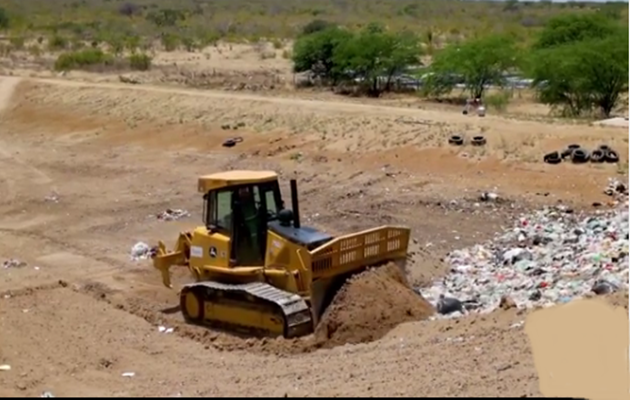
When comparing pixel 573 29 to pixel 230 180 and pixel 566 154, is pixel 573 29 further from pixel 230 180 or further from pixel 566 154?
pixel 230 180

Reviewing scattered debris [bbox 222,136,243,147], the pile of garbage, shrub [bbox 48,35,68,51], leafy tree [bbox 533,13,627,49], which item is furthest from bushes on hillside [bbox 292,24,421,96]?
the pile of garbage

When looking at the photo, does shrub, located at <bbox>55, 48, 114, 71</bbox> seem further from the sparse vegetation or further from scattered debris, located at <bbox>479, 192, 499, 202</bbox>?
scattered debris, located at <bbox>479, 192, 499, 202</bbox>

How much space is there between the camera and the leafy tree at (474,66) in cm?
3828

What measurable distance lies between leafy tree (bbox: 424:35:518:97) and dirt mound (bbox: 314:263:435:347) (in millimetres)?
26117

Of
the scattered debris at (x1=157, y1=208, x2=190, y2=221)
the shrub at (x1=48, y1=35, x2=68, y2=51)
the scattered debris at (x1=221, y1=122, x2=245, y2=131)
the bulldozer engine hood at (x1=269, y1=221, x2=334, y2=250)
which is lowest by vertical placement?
the scattered debris at (x1=157, y1=208, x2=190, y2=221)

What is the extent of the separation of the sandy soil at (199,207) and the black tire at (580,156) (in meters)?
0.28

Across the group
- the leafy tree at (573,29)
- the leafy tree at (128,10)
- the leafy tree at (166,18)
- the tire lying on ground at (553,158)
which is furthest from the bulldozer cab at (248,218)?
the leafy tree at (128,10)

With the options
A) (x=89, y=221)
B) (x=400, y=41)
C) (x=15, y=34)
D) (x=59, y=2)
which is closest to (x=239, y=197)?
(x=89, y=221)

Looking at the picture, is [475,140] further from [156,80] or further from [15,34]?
[15,34]

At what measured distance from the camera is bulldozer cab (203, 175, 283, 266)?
12891mm

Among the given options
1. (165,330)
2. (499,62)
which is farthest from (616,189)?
(499,62)

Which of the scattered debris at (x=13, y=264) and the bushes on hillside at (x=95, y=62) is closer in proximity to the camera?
the scattered debris at (x=13, y=264)

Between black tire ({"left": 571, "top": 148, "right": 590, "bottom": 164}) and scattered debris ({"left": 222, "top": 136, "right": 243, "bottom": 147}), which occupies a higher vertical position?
black tire ({"left": 571, "top": 148, "right": 590, "bottom": 164})

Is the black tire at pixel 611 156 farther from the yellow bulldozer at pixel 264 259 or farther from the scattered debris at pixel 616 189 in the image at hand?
the yellow bulldozer at pixel 264 259
